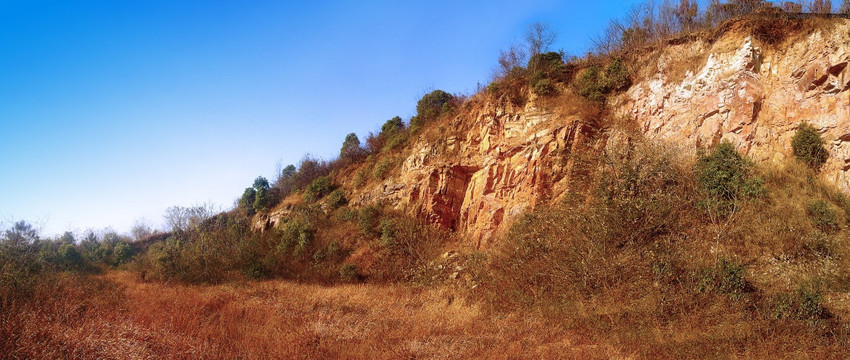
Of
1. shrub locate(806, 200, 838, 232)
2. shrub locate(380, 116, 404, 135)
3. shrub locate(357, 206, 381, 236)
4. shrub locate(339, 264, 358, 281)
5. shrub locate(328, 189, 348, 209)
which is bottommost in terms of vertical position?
shrub locate(339, 264, 358, 281)

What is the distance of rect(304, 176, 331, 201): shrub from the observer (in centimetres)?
2333

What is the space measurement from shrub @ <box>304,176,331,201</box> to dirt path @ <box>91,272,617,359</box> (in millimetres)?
11320

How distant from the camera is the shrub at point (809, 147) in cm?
1070

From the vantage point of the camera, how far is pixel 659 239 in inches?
395

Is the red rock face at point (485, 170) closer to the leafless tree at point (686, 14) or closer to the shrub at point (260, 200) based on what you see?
the leafless tree at point (686, 14)


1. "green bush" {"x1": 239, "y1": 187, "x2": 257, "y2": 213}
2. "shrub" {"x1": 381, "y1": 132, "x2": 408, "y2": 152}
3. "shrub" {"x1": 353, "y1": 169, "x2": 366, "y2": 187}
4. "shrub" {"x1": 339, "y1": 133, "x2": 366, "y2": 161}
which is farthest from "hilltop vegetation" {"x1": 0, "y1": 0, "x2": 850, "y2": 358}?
"green bush" {"x1": 239, "y1": 187, "x2": 257, "y2": 213}

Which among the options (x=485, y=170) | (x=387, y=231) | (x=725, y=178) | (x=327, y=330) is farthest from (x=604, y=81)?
(x=327, y=330)

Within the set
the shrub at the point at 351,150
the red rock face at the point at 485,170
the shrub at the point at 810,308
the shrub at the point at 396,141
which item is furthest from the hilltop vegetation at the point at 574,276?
the shrub at the point at 351,150

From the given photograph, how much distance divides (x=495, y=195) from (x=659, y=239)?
6660 mm

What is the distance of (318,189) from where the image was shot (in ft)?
76.8

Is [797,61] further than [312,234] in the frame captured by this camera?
No

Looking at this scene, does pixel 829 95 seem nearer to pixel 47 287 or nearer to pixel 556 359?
pixel 556 359

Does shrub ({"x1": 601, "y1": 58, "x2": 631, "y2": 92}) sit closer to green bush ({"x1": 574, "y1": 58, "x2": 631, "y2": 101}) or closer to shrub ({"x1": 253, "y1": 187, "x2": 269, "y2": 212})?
green bush ({"x1": 574, "y1": 58, "x2": 631, "y2": 101})

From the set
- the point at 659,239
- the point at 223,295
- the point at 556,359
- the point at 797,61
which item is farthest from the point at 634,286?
the point at 223,295
